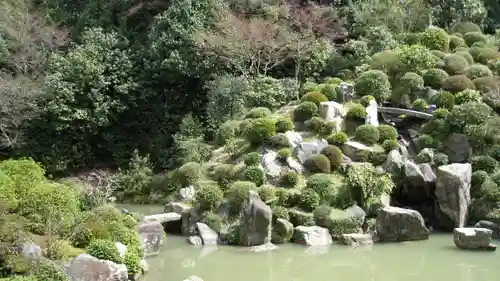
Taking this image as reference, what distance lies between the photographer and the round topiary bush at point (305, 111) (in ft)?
64.2

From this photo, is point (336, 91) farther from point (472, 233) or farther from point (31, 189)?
point (31, 189)

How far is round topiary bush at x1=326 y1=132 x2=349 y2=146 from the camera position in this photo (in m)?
18.2

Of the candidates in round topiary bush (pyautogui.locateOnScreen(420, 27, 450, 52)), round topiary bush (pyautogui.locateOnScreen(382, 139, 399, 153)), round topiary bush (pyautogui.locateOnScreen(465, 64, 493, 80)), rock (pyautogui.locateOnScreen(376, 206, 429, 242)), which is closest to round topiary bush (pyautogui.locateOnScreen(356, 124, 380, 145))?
round topiary bush (pyautogui.locateOnScreen(382, 139, 399, 153))

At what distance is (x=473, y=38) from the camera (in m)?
24.0

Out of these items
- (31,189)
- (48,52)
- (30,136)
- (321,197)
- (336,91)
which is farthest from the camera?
(48,52)

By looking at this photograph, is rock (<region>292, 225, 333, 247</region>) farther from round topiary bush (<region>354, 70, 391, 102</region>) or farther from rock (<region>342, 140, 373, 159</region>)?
round topiary bush (<region>354, 70, 391, 102</region>)

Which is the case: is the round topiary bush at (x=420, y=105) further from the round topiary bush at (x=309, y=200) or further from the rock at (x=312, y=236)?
the rock at (x=312, y=236)

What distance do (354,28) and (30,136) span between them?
554 inches

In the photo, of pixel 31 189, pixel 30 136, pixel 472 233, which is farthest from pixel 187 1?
pixel 472 233

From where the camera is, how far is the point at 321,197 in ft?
53.8

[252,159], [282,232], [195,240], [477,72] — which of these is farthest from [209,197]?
[477,72]

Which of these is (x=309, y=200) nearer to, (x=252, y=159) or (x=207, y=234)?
(x=252, y=159)

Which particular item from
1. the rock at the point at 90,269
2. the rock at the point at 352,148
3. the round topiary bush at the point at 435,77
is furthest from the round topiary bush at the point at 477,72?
the rock at the point at 90,269

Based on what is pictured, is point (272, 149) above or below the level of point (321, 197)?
above
